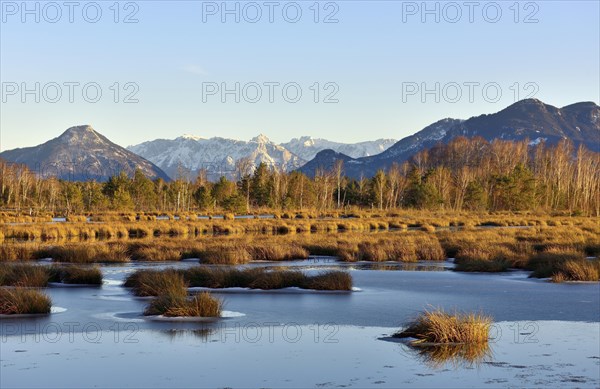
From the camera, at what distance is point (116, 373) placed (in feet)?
36.0

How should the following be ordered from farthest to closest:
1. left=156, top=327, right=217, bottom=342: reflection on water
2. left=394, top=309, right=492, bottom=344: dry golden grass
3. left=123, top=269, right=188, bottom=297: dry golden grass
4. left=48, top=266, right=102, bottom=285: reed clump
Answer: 1. left=48, top=266, right=102, bottom=285: reed clump
2. left=123, top=269, right=188, bottom=297: dry golden grass
3. left=156, top=327, right=217, bottom=342: reflection on water
4. left=394, top=309, right=492, bottom=344: dry golden grass

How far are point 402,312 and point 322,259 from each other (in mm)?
16947

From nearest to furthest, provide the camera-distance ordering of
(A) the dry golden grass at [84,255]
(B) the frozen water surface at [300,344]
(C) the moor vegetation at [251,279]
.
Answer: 1. (B) the frozen water surface at [300,344]
2. (C) the moor vegetation at [251,279]
3. (A) the dry golden grass at [84,255]

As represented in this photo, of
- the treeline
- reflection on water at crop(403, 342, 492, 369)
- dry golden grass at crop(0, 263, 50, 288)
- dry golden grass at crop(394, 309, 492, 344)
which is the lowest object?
reflection on water at crop(403, 342, 492, 369)

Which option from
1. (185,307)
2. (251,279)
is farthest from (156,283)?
(185,307)

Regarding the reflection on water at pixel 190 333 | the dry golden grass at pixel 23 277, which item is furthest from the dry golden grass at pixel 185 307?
the dry golden grass at pixel 23 277

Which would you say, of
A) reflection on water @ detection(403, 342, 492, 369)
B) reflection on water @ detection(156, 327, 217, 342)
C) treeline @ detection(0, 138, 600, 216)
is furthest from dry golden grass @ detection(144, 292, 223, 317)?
treeline @ detection(0, 138, 600, 216)

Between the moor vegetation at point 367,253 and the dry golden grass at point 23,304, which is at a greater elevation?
the moor vegetation at point 367,253

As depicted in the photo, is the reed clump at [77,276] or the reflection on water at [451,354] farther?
the reed clump at [77,276]

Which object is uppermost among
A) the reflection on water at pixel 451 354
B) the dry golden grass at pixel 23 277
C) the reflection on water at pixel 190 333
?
the dry golden grass at pixel 23 277

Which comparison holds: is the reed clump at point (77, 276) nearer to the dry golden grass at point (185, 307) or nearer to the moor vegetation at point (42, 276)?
the moor vegetation at point (42, 276)

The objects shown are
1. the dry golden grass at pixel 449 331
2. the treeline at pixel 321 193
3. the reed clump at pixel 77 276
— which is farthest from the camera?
the treeline at pixel 321 193

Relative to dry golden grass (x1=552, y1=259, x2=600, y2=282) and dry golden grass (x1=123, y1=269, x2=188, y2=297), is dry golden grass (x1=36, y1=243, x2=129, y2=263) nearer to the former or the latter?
dry golden grass (x1=123, y1=269, x2=188, y2=297)

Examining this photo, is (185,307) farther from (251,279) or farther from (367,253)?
(367,253)
